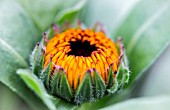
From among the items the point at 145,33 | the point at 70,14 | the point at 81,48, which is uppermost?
the point at 70,14

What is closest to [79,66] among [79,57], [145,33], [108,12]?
[79,57]

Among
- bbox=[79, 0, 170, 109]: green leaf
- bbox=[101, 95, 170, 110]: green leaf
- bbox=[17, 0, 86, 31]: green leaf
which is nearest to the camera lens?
bbox=[101, 95, 170, 110]: green leaf

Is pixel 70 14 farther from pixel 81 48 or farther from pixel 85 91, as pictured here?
pixel 85 91

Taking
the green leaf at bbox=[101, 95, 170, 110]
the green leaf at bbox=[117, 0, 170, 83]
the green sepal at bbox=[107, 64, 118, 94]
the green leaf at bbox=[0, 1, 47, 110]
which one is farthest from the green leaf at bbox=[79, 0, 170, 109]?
the green leaf at bbox=[101, 95, 170, 110]

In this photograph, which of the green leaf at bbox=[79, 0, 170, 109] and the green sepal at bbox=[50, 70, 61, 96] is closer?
the green sepal at bbox=[50, 70, 61, 96]

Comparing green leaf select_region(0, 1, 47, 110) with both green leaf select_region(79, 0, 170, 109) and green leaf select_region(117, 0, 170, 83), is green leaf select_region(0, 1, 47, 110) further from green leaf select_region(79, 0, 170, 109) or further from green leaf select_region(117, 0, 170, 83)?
green leaf select_region(117, 0, 170, 83)

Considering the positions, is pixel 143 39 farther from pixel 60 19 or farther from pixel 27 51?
pixel 27 51

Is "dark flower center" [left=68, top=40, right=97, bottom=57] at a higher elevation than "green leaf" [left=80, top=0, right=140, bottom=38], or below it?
below

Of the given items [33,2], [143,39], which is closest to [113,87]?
[143,39]
